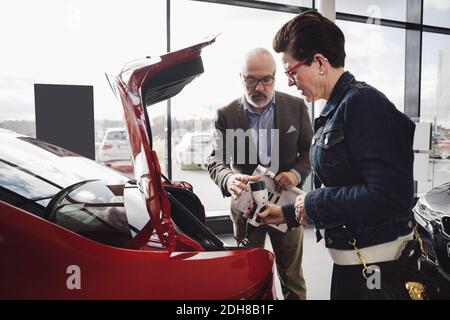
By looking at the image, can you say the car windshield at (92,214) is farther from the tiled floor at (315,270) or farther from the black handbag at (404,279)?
the tiled floor at (315,270)

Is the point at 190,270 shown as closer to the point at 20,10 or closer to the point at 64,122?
the point at 64,122

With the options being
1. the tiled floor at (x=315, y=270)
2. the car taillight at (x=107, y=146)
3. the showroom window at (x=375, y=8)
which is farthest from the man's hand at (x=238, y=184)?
the showroom window at (x=375, y=8)

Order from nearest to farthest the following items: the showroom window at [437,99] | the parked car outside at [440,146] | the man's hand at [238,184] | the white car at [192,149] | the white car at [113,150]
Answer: the man's hand at [238,184]
the white car at [113,150]
the white car at [192,149]
the showroom window at [437,99]
the parked car outside at [440,146]

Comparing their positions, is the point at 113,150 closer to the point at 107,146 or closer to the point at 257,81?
the point at 107,146

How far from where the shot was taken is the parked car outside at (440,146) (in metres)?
5.84

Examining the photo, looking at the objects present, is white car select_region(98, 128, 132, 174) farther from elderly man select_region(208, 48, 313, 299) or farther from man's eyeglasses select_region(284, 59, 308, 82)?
man's eyeglasses select_region(284, 59, 308, 82)

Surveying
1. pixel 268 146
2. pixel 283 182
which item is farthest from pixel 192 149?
pixel 283 182

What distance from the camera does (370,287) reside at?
99 centimetres

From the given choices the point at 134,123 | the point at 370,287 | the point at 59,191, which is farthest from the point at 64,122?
the point at 370,287

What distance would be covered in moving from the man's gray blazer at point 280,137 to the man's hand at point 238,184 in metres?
0.21

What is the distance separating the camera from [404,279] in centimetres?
99

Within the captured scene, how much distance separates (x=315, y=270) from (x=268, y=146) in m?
1.65

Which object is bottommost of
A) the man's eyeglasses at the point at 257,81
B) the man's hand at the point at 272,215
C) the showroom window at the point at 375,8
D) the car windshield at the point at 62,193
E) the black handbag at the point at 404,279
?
the black handbag at the point at 404,279
